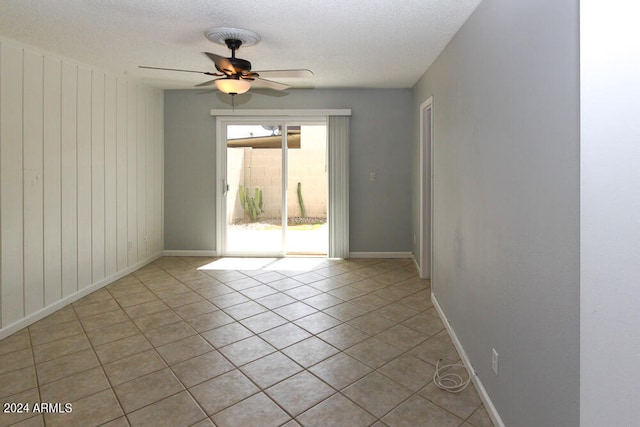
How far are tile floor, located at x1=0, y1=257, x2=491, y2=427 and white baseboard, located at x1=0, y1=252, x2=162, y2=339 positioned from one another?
0.22 feet

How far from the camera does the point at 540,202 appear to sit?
146 centimetres

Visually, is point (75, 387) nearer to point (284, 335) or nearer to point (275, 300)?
point (284, 335)

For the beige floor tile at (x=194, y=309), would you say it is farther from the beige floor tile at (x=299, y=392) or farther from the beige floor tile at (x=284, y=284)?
the beige floor tile at (x=299, y=392)

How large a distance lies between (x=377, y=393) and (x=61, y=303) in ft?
10.4

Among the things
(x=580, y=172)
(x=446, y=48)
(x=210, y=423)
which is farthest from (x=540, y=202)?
(x=446, y=48)

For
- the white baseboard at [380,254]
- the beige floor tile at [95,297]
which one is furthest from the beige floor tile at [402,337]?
the beige floor tile at [95,297]

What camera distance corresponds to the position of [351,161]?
551 centimetres

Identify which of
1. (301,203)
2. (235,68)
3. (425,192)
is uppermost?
(235,68)

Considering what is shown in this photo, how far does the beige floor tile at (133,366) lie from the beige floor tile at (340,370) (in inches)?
42.5

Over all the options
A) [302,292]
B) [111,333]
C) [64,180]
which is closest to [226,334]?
[111,333]

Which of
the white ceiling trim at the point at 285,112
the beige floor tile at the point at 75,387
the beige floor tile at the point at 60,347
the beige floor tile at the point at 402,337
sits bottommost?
the beige floor tile at the point at 75,387

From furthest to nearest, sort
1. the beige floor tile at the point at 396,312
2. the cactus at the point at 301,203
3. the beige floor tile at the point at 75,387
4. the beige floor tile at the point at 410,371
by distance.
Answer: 1. the cactus at the point at 301,203
2. the beige floor tile at the point at 396,312
3. the beige floor tile at the point at 410,371
4. the beige floor tile at the point at 75,387

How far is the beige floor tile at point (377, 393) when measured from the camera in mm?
2076

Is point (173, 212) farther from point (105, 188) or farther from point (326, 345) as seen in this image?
point (326, 345)
